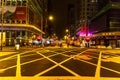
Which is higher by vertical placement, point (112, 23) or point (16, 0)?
point (16, 0)

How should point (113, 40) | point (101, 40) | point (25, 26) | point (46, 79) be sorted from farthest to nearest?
1. point (101, 40)
2. point (113, 40)
3. point (25, 26)
4. point (46, 79)

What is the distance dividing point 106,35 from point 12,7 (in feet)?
117

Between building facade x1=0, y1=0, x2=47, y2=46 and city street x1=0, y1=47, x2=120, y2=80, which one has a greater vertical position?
building facade x1=0, y1=0, x2=47, y2=46

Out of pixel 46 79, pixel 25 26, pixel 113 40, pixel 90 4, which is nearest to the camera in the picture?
pixel 46 79

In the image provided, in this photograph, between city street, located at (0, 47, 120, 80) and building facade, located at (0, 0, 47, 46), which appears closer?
city street, located at (0, 47, 120, 80)

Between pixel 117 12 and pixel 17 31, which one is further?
pixel 117 12

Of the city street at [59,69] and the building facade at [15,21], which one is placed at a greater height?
the building facade at [15,21]

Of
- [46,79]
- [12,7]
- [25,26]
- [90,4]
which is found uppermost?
[90,4]

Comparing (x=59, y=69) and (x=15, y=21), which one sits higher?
(x=15, y=21)

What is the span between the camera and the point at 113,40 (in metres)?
86.9

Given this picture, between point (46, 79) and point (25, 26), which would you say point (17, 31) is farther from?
point (46, 79)

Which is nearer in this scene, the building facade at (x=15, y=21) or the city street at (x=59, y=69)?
the city street at (x=59, y=69)

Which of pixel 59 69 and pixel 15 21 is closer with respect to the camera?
pixel 59 69

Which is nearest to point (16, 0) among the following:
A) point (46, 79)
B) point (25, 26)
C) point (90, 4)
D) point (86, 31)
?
point (25, 26)
